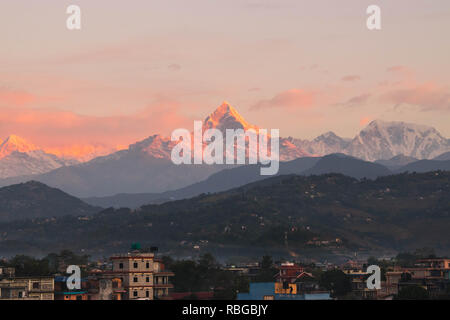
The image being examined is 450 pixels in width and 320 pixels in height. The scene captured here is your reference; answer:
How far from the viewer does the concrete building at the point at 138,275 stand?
180250mm

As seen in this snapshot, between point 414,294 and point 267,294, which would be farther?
point 414,294

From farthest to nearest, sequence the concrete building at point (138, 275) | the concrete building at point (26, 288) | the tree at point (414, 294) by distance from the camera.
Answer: the tree at point (414, 294)
the concrete building at point (138, 275)
the concrete building at point (26, 288)

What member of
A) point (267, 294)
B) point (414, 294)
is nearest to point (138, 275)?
point (267, 294)

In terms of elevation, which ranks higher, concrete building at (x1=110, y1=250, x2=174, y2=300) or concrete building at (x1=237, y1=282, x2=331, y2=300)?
concrete building at (x1=110, y1=250, x2=174, y2=300)

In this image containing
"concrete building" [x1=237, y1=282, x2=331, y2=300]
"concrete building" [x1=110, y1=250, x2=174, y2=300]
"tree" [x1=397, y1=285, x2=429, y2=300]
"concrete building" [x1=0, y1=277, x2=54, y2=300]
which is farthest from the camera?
"tree" [x1=397, y1=285, x2=429, y2=300]

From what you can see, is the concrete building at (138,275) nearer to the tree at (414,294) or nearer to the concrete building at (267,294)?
the concrete building at (267,294)

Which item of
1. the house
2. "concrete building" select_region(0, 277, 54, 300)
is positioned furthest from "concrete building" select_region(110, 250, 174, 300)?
"concrete building" select_region(0, 277, 54, 300)

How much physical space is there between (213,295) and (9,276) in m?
39.6

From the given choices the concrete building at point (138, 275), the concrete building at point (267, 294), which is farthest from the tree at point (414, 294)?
the concrete building at point (138, 275)

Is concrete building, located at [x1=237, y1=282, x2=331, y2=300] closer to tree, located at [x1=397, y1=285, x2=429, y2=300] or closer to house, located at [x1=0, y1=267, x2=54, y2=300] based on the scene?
tree, located at [x1=397, y1=285, x2=429, y2=300]

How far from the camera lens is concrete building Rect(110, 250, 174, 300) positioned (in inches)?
7096

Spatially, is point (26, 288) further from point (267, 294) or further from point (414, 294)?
point (414, 294)

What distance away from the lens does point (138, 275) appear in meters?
183
